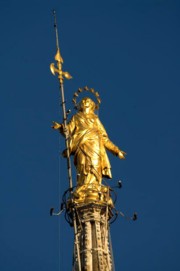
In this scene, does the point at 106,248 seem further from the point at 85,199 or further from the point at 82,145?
the point at 82,145

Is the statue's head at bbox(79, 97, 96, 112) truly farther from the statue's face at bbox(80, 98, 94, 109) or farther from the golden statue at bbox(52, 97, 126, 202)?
the golden statue at bbox(52, 97, 126, 202)

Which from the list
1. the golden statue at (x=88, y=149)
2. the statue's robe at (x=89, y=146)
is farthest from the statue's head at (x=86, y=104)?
the statue's robe at (x=89, y=146)

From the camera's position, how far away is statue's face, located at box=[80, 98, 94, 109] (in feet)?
132

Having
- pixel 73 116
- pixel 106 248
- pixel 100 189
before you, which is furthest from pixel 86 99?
pixel 106 248

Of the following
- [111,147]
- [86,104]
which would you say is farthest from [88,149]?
[86,104]

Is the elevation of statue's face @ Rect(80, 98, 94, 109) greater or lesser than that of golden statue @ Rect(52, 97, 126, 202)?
greater

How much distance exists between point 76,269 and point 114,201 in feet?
13.4

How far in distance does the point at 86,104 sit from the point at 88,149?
3.50 m

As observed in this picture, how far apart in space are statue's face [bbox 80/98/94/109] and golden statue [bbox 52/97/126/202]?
266 mm

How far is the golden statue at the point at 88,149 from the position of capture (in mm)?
36719

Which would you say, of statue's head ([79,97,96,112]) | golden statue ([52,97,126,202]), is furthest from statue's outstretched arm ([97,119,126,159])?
statue's head ([79,97,96,112])

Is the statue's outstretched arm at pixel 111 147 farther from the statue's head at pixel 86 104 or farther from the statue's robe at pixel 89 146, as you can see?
the statue's head at pixel 86 104

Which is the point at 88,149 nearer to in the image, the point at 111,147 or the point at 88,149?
the point at 88,149

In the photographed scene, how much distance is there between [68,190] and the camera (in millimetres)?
34656
